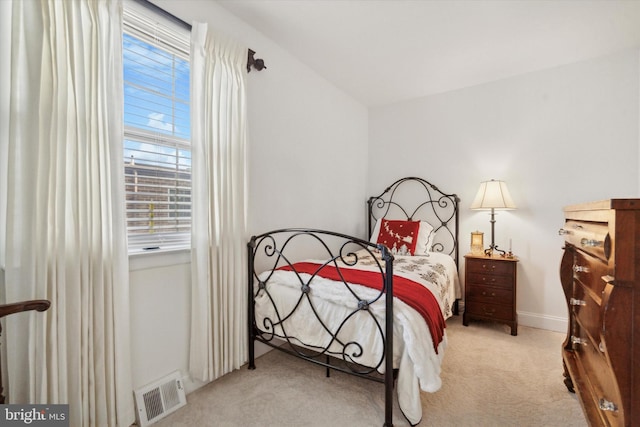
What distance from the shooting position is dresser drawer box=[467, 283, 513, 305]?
2.84 metres

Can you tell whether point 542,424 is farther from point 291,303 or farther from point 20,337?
point 20,337

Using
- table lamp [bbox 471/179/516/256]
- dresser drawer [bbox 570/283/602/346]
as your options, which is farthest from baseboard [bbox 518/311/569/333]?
dresser drawer [bbox 570/283/602/346]

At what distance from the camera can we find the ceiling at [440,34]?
210 cm

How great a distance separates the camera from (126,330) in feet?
4.97

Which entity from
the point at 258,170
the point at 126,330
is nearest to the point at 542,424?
the point at 126,330

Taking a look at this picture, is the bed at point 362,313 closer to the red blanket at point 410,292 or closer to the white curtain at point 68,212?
the red blanket at point 410,292

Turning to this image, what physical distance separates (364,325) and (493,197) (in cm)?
213

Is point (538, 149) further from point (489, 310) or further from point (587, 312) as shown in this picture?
point (587, 312)

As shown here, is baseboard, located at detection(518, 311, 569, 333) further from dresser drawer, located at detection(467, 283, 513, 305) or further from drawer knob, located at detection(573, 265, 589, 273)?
drawer knob, located at detection(573, 265, 589, 273)

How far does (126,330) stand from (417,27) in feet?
9.14

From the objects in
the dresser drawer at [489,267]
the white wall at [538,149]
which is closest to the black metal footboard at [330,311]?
the dresser drawer at [489,267]

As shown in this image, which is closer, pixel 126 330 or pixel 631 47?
pixel 126 330

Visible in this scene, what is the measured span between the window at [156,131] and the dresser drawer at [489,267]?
263 centimetres

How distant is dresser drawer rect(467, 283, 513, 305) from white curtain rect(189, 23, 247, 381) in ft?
7.30
